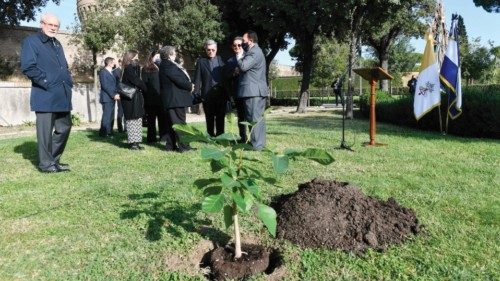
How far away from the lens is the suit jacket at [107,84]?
1003 centimetres

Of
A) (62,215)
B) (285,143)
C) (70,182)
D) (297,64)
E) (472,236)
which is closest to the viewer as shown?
(472,236)

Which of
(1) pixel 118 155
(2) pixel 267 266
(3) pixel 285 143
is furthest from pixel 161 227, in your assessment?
(3) pixel 285 143

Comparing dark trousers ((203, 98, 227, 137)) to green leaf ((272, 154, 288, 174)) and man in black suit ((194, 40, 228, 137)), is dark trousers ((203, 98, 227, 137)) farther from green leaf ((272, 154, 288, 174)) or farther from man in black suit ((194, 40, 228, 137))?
green leaf ((272, 154, 288, 174))

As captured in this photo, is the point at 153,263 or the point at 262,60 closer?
the point at 153,263

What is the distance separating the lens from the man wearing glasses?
5547 millimetres

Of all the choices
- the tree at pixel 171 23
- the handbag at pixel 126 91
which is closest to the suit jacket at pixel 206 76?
the handbag at pixel 126 91

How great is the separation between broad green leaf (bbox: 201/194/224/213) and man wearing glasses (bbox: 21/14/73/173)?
401 cm

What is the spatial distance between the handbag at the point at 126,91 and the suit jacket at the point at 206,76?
1113 millimetres

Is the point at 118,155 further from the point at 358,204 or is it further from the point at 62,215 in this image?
the point at 358,204

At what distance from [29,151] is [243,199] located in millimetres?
6611

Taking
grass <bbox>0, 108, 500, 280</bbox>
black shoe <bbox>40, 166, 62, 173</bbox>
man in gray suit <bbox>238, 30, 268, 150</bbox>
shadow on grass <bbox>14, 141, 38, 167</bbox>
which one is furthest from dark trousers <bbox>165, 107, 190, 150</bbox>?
shadow on grass <bbox>14, 141, 38, 167</bbox>

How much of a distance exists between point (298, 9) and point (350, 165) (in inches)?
563

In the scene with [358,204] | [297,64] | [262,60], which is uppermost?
[297,64]

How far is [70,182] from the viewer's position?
5.33 meters
